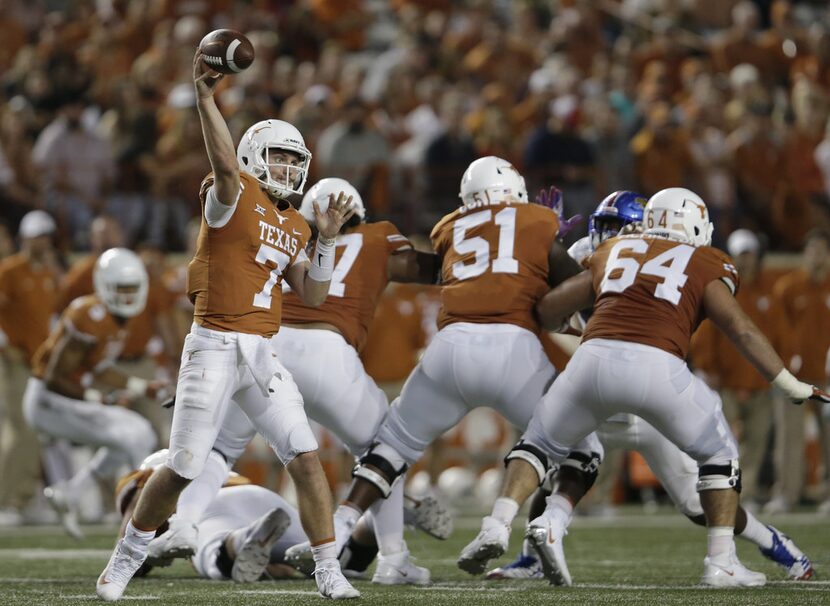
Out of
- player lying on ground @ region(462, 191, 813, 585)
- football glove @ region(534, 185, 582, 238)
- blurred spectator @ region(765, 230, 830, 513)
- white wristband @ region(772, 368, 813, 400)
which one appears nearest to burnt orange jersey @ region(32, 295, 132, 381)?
football glove @ region(534, 185, 582, 238)

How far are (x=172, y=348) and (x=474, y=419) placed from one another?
277 cm

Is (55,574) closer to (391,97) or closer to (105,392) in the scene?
(105,392)

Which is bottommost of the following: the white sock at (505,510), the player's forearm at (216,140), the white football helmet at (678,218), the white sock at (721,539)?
the white sock at (721,539)

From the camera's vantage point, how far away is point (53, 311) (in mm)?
11844

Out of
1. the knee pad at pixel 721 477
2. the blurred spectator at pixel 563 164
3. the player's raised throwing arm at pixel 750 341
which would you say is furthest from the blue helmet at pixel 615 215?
the blurred spectator at pixel 563 164

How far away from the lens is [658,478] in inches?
269

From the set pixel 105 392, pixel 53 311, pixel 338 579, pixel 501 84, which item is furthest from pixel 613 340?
pixel 501 84

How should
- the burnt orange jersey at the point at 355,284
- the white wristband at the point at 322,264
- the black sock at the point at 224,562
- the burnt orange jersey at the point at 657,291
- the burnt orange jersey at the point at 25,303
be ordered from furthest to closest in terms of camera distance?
the burnt orange jersey at the point at 25,303 → the burnt orange jersey at the point at 355,284 → the black sock at the point at 224,562 → the burnt orange jersey at the point at 657,291 → the white wristband at the point at 322,264

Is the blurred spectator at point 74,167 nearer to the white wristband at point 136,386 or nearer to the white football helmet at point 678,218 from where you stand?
the white wristband at point 136,386

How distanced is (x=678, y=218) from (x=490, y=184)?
37.8 inches

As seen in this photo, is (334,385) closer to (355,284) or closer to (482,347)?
(355,284)

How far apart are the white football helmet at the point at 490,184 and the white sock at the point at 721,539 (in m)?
1.85

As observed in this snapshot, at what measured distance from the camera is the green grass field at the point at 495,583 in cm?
576

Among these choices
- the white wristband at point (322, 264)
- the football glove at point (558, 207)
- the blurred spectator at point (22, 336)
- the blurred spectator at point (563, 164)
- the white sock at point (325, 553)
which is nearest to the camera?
the white sock at point (325, 553)
